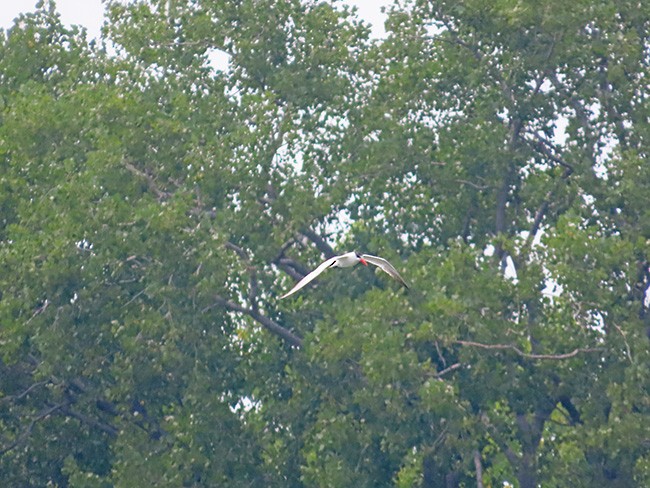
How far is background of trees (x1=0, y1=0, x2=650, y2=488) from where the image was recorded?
3191 cm

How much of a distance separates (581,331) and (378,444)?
418cm

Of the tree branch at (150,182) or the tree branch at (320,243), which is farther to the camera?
the tree branch at (320,243)

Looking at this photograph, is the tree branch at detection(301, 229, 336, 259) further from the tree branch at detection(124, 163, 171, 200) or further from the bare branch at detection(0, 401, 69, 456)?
the bare branch at detection(0, 401, 69, 456)

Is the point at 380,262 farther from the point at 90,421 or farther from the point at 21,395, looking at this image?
the point at 90,421

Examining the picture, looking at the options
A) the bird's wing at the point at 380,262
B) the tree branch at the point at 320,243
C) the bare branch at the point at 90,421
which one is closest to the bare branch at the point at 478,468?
the tree branch at the point at 320,243

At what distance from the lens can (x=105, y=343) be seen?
111 ft

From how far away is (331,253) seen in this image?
36.5 metres

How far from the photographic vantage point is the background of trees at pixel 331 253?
31906 millimetres

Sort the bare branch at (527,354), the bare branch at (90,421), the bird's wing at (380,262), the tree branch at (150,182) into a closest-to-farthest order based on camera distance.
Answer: the bird's wing at (380,262), the bare branch at (527,354), the bare branch at (90,421), the tree branch at (150,182)

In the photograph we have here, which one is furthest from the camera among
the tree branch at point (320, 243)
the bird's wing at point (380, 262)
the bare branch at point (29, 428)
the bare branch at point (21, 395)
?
the tree branch at point (320, 243)

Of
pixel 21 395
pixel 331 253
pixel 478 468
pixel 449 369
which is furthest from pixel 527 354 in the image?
pixel 21 395

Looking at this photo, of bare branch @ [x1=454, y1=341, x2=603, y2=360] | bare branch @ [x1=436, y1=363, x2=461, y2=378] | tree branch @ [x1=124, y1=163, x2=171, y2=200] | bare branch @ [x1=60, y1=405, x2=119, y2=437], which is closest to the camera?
bare branch @ [x1=454, y1=341, x2=603, y2=360]

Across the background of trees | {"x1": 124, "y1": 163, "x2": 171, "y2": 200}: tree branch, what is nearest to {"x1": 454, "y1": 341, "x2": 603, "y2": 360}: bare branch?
the background of trees

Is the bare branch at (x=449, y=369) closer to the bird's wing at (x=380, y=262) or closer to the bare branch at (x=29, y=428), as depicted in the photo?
the bird's wing at (x=380, y=262)
